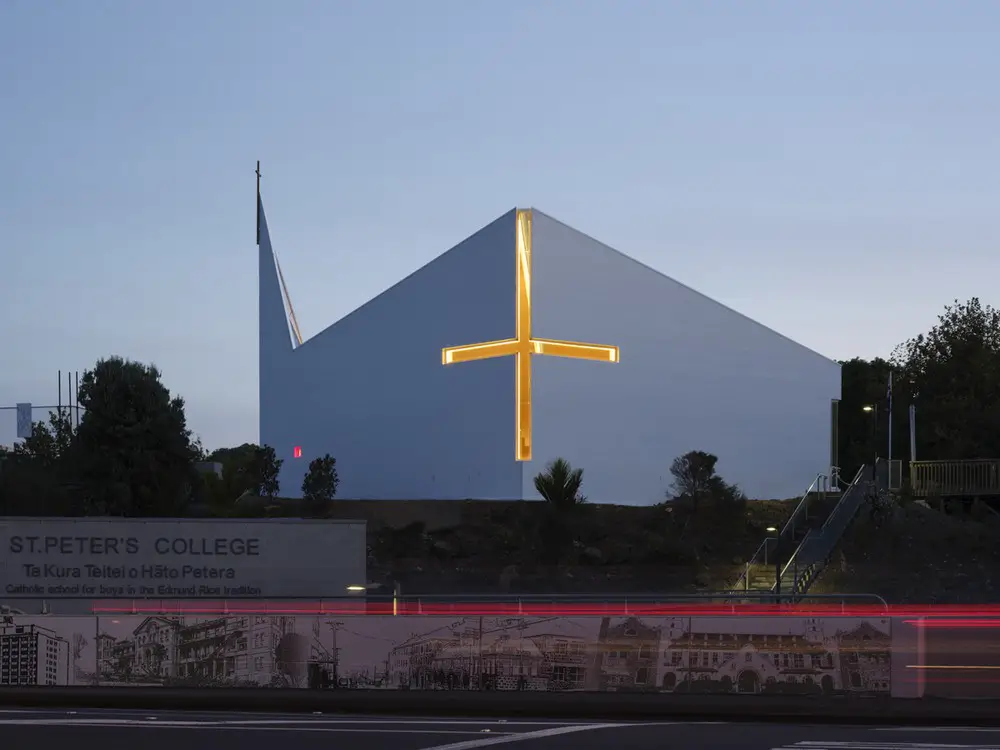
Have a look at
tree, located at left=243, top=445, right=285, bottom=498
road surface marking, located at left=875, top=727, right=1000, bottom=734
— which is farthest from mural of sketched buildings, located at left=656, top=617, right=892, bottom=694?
tree, located at left=243, top=445, right=285, bottom=498

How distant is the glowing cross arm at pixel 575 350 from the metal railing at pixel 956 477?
12296 millimetres

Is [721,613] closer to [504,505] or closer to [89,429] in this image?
[504,505]

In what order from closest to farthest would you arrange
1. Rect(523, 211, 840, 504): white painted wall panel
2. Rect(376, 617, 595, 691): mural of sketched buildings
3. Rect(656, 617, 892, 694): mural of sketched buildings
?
Rect(656, 617, 892, 694): mural of sketched buildings
Rect(376, 617, 595, 691): mural of sketched buildings
Rect(523, 211, 840, 504): white painted wall panel

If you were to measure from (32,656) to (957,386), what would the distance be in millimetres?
49417

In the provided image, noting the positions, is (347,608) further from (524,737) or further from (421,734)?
(524,737)

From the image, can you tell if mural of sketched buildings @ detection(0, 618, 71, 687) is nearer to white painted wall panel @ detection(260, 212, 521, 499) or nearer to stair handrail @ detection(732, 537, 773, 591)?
stair handrail @ detection(732, 537, 773, 591)

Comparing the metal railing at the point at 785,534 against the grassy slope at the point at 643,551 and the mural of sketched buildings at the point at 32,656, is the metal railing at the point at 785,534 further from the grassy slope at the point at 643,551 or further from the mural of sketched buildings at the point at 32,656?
the mural of sketched buildings at the point at 32,656

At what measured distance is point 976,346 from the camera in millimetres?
61531

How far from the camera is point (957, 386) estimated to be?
60.9 m

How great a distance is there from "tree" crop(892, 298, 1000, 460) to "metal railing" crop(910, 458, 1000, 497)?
641cm

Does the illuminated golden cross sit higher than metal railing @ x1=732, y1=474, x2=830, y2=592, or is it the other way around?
the illuminated golden cross

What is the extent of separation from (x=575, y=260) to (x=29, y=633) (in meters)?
24.9

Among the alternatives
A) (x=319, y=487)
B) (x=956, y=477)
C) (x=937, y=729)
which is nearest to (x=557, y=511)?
(x=319, y=487)

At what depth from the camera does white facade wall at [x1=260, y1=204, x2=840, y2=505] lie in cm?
4059
